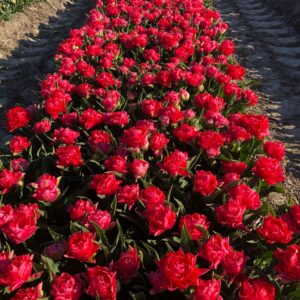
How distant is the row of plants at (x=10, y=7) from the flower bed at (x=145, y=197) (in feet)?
14.4

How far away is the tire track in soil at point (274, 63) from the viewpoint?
4.80 metres

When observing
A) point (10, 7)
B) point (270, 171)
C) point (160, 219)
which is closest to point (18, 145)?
point (160, 219)

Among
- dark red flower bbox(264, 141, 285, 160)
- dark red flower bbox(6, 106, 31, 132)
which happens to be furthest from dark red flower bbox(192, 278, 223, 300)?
dark red flower bbox(6, 106, 31, 132)

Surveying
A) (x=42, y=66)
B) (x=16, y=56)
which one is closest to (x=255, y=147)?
(x=42, y=66)

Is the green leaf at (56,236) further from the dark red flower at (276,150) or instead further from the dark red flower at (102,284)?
the dark red flower at (276,150)

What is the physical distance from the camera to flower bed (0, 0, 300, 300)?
2.04 meters

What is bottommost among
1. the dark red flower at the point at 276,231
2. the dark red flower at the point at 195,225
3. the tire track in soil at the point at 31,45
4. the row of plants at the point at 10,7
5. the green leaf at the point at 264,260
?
the tire track in soil at the point at 31,45

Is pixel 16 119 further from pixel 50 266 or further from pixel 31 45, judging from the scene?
pixel 31 45

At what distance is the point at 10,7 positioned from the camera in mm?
8906

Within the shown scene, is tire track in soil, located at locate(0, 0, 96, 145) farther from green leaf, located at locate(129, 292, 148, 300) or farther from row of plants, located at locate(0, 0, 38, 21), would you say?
green leaf, located at locate(129, 292, 148, 300)

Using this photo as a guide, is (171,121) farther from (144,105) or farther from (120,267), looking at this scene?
(120,267)

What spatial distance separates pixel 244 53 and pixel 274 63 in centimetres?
70

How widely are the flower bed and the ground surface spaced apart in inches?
34.3

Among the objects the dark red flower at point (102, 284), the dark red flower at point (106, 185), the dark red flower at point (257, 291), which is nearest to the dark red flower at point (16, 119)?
the dark red flower at point (106, 185)
